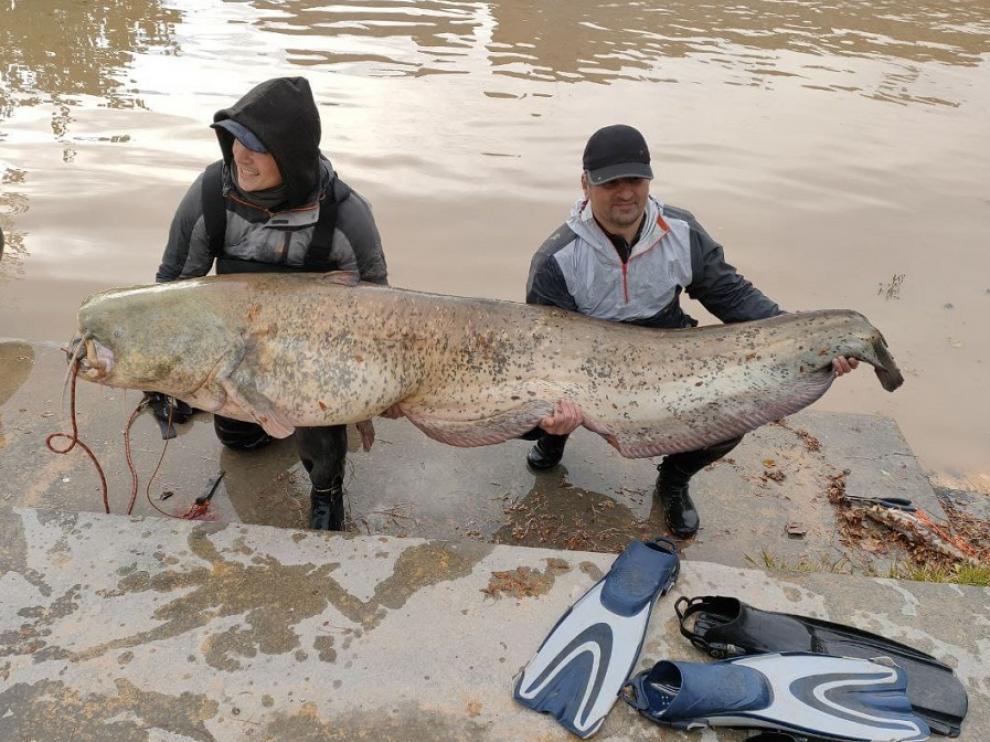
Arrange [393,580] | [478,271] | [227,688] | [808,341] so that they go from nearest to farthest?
1. [227,688]
2. [393,580]
3. [808,341]
4. [478,271]

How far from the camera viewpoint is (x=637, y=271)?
3324 millimetres

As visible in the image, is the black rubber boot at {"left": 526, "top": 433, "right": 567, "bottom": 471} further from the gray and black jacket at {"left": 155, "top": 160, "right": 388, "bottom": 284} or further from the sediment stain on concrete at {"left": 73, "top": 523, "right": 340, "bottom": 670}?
the sediment stain on concrete at {"left": 73, "top": 523, "right": 340, "bottom": 670}

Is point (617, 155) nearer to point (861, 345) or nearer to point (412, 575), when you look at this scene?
point (861, 345)

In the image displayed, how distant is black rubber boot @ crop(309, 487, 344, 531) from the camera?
3.27 metres

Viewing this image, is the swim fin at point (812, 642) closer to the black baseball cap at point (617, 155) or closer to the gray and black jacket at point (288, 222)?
the black baseball cap at point (617, 155)

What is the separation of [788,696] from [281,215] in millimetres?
2656

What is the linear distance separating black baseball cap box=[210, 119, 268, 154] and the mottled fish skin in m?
0.51

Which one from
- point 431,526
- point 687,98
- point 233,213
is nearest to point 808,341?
point 431,526

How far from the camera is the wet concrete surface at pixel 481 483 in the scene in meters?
3.43

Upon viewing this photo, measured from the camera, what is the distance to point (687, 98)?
37.4ft

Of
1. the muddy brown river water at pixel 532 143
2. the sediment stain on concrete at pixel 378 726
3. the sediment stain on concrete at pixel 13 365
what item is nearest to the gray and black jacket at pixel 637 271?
the sediment stain on concrete at pixel 378 726

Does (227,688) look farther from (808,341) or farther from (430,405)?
(808,341)

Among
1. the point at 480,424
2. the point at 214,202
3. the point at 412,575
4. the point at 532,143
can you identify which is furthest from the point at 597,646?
the point at 532,143

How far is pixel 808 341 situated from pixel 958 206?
7.30 meters
